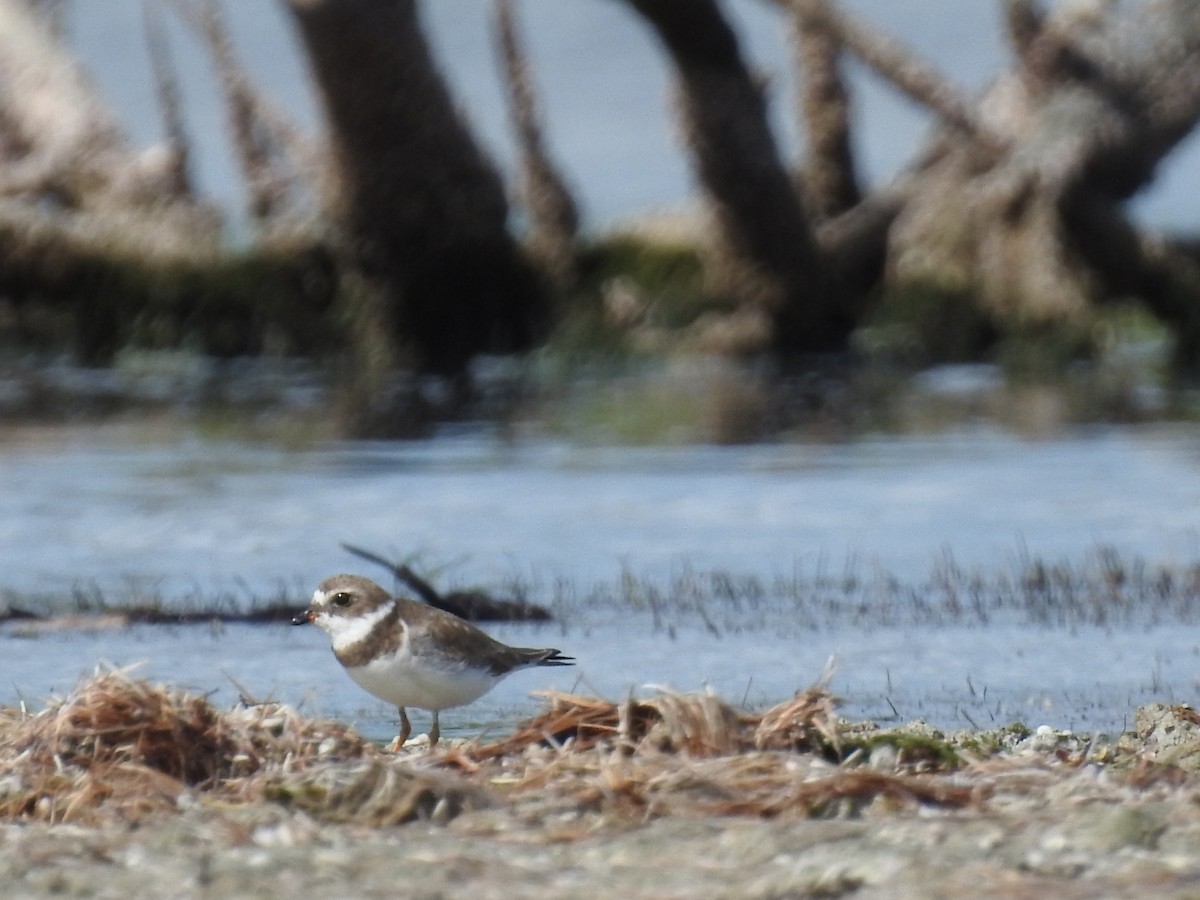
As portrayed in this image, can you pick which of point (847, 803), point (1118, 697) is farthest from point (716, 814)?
point (1118, 697)

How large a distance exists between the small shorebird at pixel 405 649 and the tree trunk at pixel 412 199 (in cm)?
1654

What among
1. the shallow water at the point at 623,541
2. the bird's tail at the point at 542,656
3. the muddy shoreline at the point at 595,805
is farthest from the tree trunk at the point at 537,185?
the muddy shoreline at the point at 595,805

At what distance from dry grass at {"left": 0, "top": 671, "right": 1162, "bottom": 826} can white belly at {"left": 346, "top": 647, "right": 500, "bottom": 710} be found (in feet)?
1.37

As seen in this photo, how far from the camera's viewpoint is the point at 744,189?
2542 centimetres

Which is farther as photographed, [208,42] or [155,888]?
[208,42]

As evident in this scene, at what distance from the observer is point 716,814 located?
18.0ft

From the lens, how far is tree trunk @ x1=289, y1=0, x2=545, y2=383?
78.6 feet

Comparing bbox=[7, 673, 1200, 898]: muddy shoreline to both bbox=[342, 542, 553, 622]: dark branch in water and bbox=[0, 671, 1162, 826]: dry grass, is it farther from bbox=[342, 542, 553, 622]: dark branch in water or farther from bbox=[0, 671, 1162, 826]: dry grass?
bbox=[342, 542, 553, 622]: dark branch in water

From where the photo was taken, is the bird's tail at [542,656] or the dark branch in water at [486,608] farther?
the dark branch in water at [486,608]

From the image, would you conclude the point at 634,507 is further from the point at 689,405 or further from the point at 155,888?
the point at 155,888

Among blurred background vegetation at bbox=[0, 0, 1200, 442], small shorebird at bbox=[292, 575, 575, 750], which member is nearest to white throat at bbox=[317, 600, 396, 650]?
small shorebird at bbox=[292, 575, 575, 750]

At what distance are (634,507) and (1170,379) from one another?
1301 centimetres

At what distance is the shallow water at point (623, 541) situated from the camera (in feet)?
27.7

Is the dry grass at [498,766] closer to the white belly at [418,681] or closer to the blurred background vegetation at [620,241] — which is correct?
A: the white belly at [418,681]
